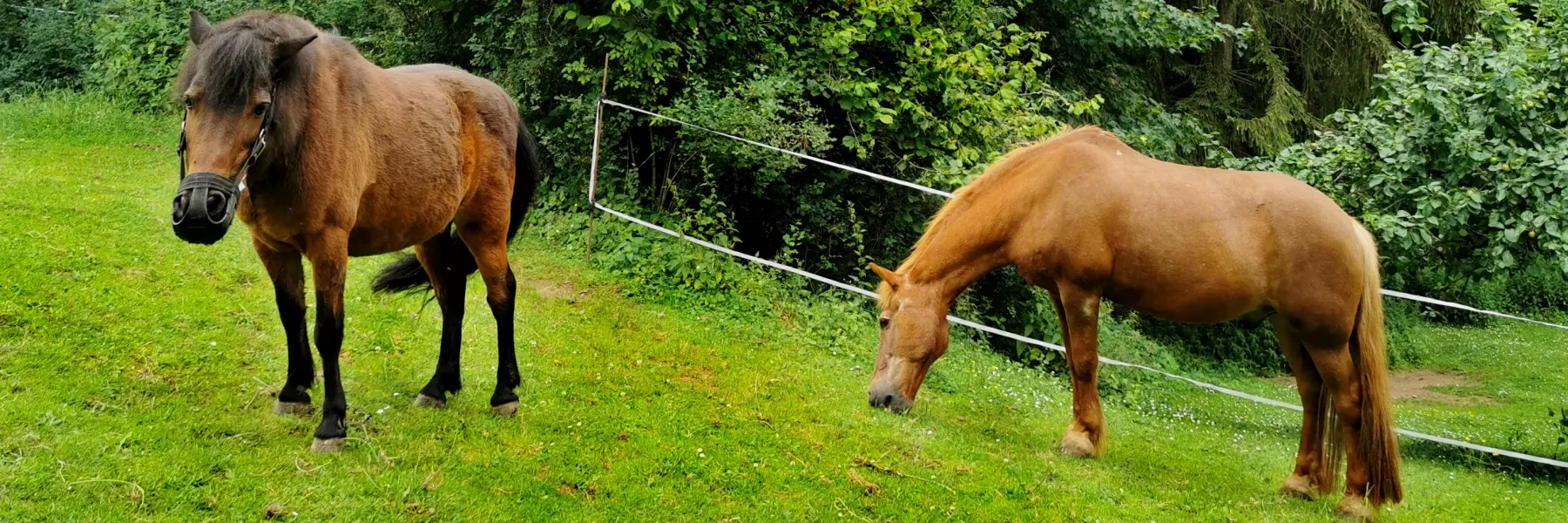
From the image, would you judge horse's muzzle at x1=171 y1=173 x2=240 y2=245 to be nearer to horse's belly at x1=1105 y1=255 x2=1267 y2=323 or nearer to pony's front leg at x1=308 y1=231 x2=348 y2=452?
pony's front leg at x1=308 y1=231 x2=348 y2=452

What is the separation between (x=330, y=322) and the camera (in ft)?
13.0

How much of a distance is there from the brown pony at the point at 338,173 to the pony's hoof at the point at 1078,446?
2.97 m

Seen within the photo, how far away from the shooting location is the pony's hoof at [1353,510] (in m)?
5.04

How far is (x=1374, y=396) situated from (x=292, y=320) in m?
5.14

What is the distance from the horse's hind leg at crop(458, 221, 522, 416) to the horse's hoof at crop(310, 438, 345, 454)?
0.98m

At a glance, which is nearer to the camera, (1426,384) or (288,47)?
(288,47)

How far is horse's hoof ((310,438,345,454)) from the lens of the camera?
13.0 ft

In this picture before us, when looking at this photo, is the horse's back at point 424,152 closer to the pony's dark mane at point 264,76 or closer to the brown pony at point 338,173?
the brown pony at point 338,173

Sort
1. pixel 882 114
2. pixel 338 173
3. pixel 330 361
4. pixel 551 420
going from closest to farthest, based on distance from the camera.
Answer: pixel 338 173, pixel 330 361, pixel 551 420, pixel 882 114

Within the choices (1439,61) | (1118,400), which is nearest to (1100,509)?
(1118,400)

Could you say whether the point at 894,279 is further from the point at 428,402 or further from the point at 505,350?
the point at 428,402

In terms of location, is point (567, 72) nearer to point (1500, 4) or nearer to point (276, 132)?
point (276, 132)

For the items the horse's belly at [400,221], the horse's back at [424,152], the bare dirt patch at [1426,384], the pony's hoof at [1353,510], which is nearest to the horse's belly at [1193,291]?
the pony's hoof at [1353,510]

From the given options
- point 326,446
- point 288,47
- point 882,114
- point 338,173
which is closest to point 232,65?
point 288,47
